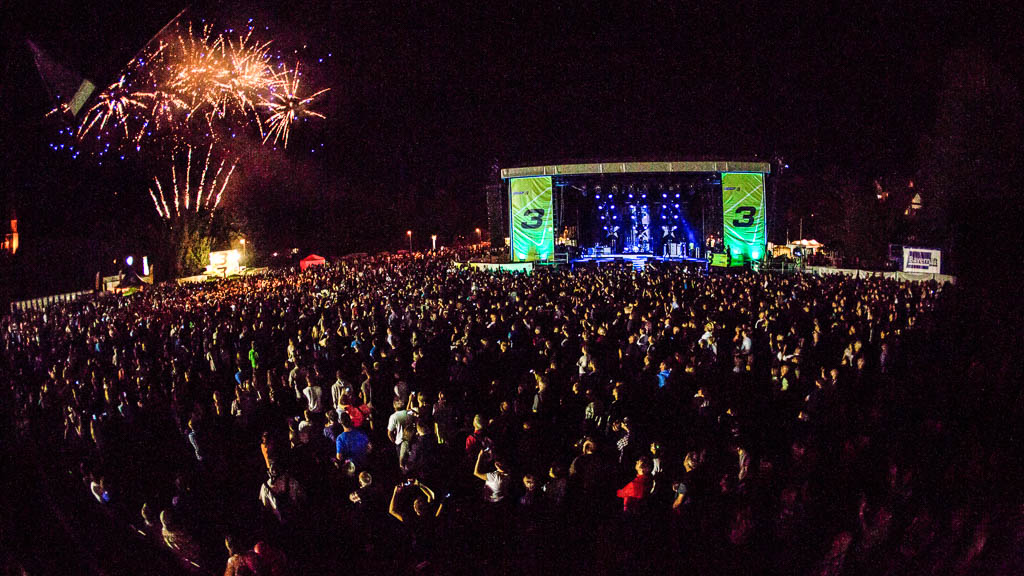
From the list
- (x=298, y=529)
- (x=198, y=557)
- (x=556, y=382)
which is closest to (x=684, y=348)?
(x=556, y=382)

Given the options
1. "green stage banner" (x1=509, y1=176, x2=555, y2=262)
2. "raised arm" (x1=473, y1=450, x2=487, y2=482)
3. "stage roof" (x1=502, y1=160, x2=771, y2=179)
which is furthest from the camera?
"green stage banner" (x1=509, y1=176, x2=555, y2=262)

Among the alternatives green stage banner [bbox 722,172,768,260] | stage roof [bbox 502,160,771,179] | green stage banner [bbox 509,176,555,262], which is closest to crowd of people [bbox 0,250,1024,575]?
green stage banner [bbox 722,172,768,260]

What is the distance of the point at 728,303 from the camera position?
38.3ft

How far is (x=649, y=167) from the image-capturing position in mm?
22984

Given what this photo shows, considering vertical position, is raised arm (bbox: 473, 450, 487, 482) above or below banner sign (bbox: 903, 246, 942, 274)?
below

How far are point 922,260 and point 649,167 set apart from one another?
32.6 feet

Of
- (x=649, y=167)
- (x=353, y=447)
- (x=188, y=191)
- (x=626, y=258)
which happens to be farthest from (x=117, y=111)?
(x=188, y=191)

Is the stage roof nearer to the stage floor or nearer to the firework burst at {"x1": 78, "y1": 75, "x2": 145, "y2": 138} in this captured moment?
the stage floor

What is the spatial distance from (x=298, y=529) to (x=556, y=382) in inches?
143

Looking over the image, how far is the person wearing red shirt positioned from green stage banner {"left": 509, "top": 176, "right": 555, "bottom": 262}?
20.3 m

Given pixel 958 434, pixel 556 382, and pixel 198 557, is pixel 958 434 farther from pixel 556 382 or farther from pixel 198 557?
pixel 198 557

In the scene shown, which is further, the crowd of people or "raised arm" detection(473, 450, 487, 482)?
"raised arm" detection(473, 450, 487, 482)

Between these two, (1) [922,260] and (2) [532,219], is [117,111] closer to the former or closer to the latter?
(2) [532,219]

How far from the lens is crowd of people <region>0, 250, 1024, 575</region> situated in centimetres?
384
